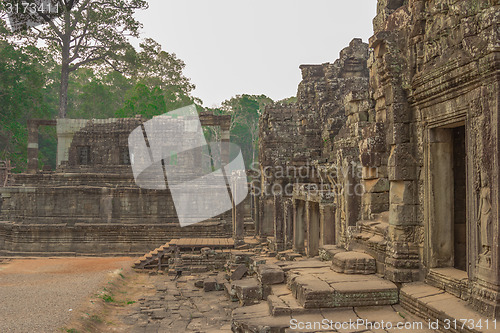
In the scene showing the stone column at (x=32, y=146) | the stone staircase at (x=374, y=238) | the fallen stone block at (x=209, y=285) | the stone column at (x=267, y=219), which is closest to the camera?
the stone staircase at (x=374, y=238)

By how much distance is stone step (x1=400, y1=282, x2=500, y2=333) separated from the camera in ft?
13.5

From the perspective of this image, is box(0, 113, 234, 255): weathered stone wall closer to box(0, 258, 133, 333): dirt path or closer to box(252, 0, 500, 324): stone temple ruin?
box(0, 258, 133, 333): dirt path

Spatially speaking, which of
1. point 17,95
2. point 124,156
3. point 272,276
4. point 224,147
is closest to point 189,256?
point 272,276

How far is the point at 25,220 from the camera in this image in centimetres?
2155

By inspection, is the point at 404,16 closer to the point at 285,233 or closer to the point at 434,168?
the point at 434,168

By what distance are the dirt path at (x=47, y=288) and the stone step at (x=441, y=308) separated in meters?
6.40

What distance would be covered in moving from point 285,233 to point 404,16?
9.75 metres

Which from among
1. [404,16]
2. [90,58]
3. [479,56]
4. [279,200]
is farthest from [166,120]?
[479,56]

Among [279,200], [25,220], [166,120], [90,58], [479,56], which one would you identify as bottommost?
[25,220]

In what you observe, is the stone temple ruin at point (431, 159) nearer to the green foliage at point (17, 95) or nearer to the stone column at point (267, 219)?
the stone column at point (267, 219)

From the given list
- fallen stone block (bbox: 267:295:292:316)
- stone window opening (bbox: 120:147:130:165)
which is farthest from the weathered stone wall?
fallen stone block (bbox: 267:295:292:316)

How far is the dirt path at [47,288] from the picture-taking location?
28.2 feet

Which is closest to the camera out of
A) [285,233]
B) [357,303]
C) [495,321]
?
[495,321]

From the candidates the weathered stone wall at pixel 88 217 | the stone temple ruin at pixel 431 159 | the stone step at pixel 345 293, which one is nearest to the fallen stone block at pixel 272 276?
the stone temple ruin at pixel 431 159
